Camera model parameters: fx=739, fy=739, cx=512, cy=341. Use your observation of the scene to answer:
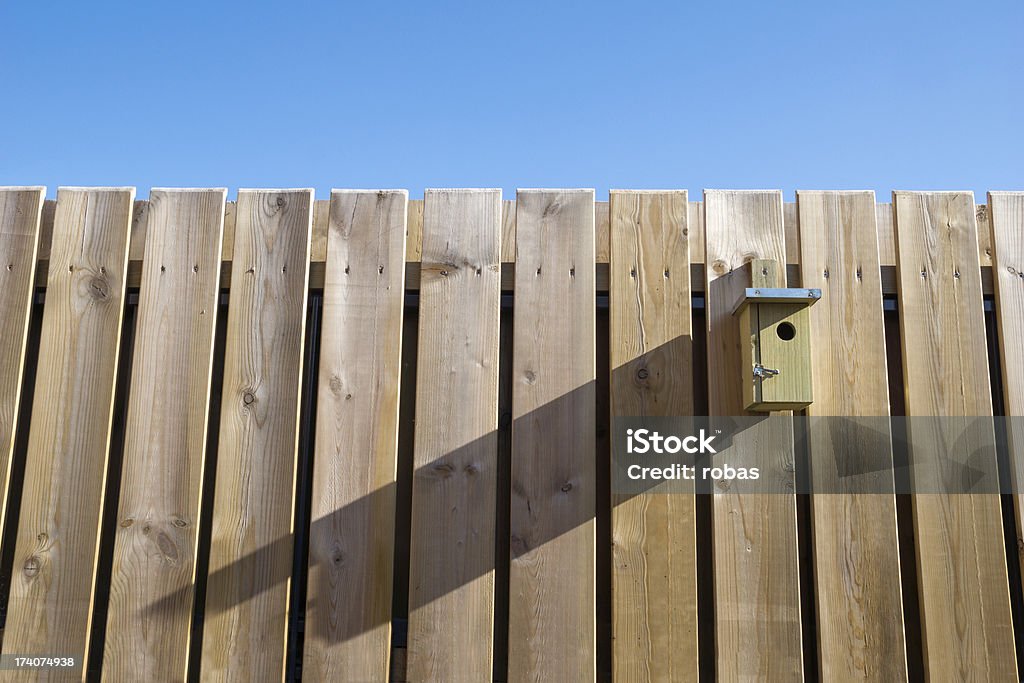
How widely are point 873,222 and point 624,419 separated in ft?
3.49

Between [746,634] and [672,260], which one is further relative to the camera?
[672,260]

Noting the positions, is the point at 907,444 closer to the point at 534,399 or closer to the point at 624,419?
the point at 624,419

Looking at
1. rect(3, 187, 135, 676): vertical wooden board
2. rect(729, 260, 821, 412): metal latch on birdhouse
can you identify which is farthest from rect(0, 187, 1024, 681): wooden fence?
Answer: rect(729, 260, 821, 412): metal latch on birdhouse

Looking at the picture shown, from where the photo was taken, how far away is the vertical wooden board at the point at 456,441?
87.7 inches

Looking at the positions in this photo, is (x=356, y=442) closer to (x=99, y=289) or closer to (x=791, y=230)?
(x=99, y=289)

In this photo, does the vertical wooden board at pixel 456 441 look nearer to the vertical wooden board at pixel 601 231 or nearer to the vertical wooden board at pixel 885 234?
the vertical wooden board at pixel 601 231

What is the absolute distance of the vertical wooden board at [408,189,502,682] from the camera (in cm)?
223

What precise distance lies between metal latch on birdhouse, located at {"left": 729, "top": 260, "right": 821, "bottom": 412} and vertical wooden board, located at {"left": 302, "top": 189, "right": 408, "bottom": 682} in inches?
42.6

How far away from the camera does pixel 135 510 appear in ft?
7.57

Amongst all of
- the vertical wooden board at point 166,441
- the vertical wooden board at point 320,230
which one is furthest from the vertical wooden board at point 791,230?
the vertical wooden board at point 166,441

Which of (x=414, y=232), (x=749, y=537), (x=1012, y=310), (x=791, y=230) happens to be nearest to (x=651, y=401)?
(x=749, y=537)

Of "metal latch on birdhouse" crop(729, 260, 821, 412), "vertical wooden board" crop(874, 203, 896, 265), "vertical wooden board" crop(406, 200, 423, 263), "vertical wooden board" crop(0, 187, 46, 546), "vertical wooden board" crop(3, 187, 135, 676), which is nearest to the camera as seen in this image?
"metal latch on birdhouse" crop(729, 260, 821, 412)

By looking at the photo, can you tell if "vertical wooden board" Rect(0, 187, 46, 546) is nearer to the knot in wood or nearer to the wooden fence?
the wooden fence

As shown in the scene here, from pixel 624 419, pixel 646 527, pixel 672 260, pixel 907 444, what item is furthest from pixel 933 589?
pixel 672 260
